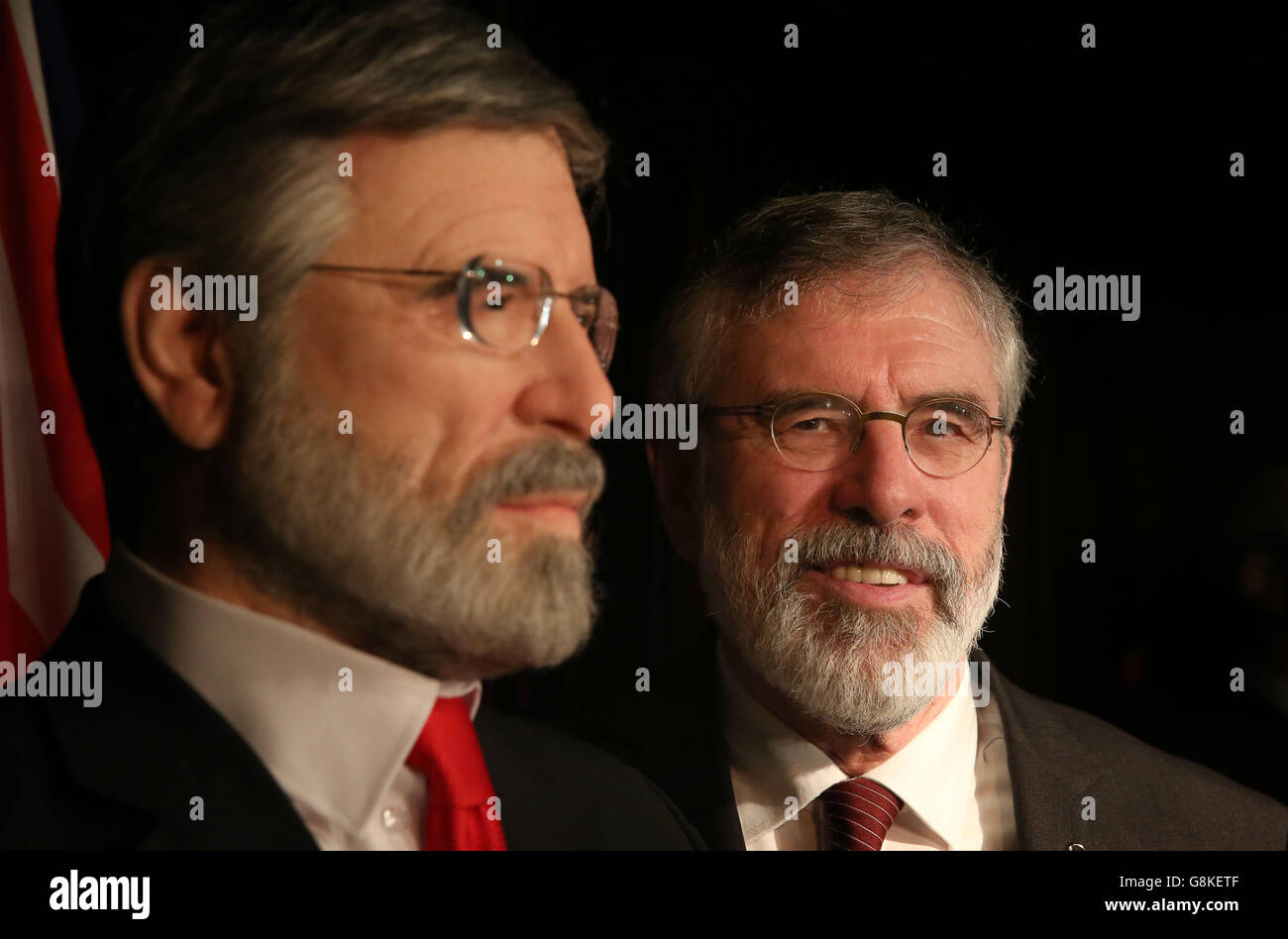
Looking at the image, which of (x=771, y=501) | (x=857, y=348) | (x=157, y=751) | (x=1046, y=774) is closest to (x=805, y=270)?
(x=857, y=348)

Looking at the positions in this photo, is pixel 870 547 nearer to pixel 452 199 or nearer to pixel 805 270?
pixel 805 270

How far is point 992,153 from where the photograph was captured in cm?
223

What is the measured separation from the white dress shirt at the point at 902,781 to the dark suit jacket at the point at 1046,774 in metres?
0.03

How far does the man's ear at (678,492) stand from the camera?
2061 millimetres

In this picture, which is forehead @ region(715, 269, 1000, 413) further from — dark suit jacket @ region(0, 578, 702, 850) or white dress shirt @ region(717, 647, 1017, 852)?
dark suit jacket @ region(0, 578, 702, 850)

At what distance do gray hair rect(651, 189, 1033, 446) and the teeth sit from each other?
0.33m

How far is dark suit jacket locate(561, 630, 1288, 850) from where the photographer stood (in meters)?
2.06

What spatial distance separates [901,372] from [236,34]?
3.53 ft

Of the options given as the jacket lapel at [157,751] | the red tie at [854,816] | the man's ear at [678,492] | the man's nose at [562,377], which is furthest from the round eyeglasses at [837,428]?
the jacket lapel at [157,751]

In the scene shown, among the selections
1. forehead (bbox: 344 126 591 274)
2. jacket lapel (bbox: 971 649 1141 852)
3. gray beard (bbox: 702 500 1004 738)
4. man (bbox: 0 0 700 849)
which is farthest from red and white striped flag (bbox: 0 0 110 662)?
jacket lapel (bbox: 971 649 1141 852)

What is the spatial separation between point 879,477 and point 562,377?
1.72ft

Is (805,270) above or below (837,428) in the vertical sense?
above

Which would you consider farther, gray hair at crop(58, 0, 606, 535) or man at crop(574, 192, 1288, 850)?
man at crop(574, 192, 1288, 850)

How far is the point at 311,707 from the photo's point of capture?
5.73ft
